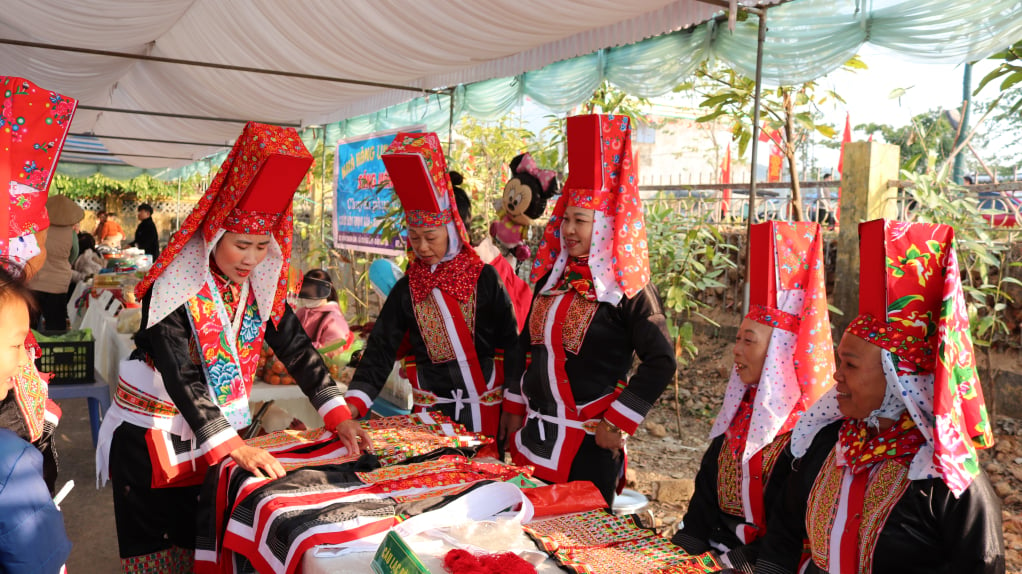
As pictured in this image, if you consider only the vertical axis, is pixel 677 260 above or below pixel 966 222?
below

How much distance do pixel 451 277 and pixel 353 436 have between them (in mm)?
759

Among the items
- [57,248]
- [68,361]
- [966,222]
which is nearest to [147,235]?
[57,248]

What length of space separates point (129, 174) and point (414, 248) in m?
17.0

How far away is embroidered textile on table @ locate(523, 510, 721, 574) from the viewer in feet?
4.88

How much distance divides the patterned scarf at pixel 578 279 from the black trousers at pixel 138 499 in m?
1.39

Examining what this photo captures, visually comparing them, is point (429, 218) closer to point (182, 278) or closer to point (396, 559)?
point (182, 278)

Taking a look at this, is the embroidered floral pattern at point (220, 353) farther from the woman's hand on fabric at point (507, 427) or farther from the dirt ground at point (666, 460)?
the dirt ground at point (666, 460)

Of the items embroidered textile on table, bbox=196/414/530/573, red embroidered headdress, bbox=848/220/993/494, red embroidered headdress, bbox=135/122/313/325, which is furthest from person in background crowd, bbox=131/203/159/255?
red embroidered headdress, bbox=848/220/993/494

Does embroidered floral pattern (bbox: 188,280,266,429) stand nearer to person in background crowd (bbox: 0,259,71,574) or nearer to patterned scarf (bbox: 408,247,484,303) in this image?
A: patterned scarf (bbox: 408,247,484,303)

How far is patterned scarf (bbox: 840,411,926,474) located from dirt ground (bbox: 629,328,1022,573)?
8.00 feet

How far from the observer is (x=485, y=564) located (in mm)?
1439

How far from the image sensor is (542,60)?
14.0ft

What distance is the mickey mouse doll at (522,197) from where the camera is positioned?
13.6ft

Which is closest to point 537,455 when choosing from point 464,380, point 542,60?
point 464,380
